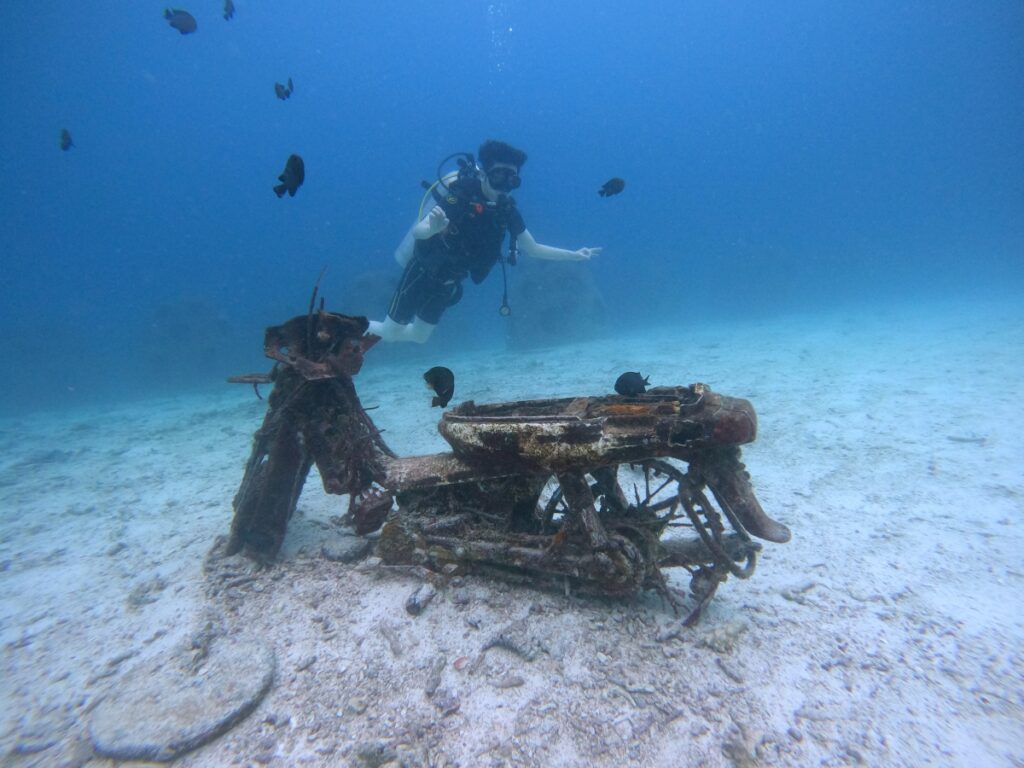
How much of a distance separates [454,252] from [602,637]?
7.57 m

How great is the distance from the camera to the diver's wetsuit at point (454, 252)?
8406 mm

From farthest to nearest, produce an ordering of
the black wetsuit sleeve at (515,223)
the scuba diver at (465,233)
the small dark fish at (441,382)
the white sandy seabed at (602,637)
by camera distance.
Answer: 1. the black wetsuit sleeve at (515,223)
2. the scuba diver at (465,233)
3. the small dark fish at (441,382)
4. the white sandy seabed at (602,637)

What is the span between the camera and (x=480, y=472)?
283 cm

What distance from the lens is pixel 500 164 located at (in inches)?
322

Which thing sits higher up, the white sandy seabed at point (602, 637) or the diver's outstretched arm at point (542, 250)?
the diver's outstretched arm at point (542, 250)

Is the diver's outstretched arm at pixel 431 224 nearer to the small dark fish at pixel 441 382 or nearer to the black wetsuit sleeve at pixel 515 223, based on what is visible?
the black wetsuit sleeve at pixel 515 223

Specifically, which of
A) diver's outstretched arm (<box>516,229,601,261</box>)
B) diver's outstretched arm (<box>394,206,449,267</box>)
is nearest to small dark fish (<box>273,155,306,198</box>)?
diver's outstretched arm (<box>394,206,449,267</box>)

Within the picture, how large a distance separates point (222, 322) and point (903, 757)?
28.3 meters

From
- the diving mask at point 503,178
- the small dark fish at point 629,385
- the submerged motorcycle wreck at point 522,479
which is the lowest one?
the submerged motorcycle wreck at point 522,479

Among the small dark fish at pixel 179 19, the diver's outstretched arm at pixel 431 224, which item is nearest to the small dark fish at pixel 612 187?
the diver's outstretched arm at pixel 431 224

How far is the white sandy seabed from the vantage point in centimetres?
203

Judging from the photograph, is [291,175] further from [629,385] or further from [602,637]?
[602,637]

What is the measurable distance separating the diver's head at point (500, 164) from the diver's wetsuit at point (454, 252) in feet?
0.93

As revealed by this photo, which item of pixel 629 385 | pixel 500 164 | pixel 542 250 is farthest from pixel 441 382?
pixel 542 250
